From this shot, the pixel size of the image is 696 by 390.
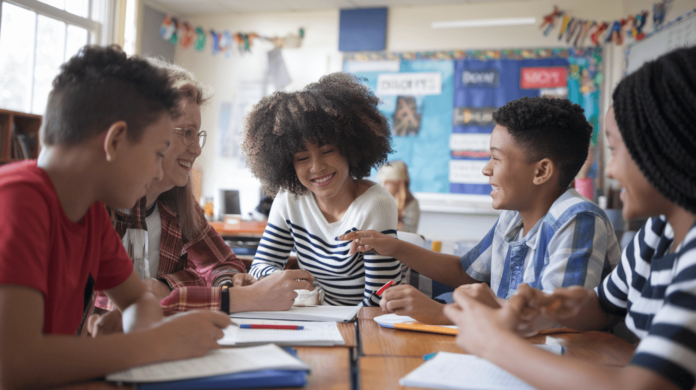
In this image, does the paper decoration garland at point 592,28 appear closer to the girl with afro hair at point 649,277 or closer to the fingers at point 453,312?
the girl with afro hair at point 649,277

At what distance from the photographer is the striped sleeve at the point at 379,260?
171 cm

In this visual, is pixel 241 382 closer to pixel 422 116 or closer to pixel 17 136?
pixel 17 136

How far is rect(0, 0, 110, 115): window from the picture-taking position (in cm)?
411

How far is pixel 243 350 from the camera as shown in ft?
2.98

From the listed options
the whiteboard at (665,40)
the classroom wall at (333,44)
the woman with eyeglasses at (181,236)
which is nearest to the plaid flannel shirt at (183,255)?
the woman with eyeglasses at (181,236)

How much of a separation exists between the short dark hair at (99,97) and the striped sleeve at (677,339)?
0.89 m

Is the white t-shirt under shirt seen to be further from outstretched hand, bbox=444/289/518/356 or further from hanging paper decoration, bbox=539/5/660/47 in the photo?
hanging paper decoration, bbox=539/5/660/47

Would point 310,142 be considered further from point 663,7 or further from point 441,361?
point 663,7

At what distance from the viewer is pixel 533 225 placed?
4.98ft

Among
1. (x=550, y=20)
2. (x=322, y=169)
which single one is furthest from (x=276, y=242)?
(x=550, y=20)

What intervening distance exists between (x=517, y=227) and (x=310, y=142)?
78cm

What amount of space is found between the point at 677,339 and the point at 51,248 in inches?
38.2

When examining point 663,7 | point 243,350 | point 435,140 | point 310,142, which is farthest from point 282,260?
point 663,7

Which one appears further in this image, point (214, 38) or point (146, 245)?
point (214, 38)
